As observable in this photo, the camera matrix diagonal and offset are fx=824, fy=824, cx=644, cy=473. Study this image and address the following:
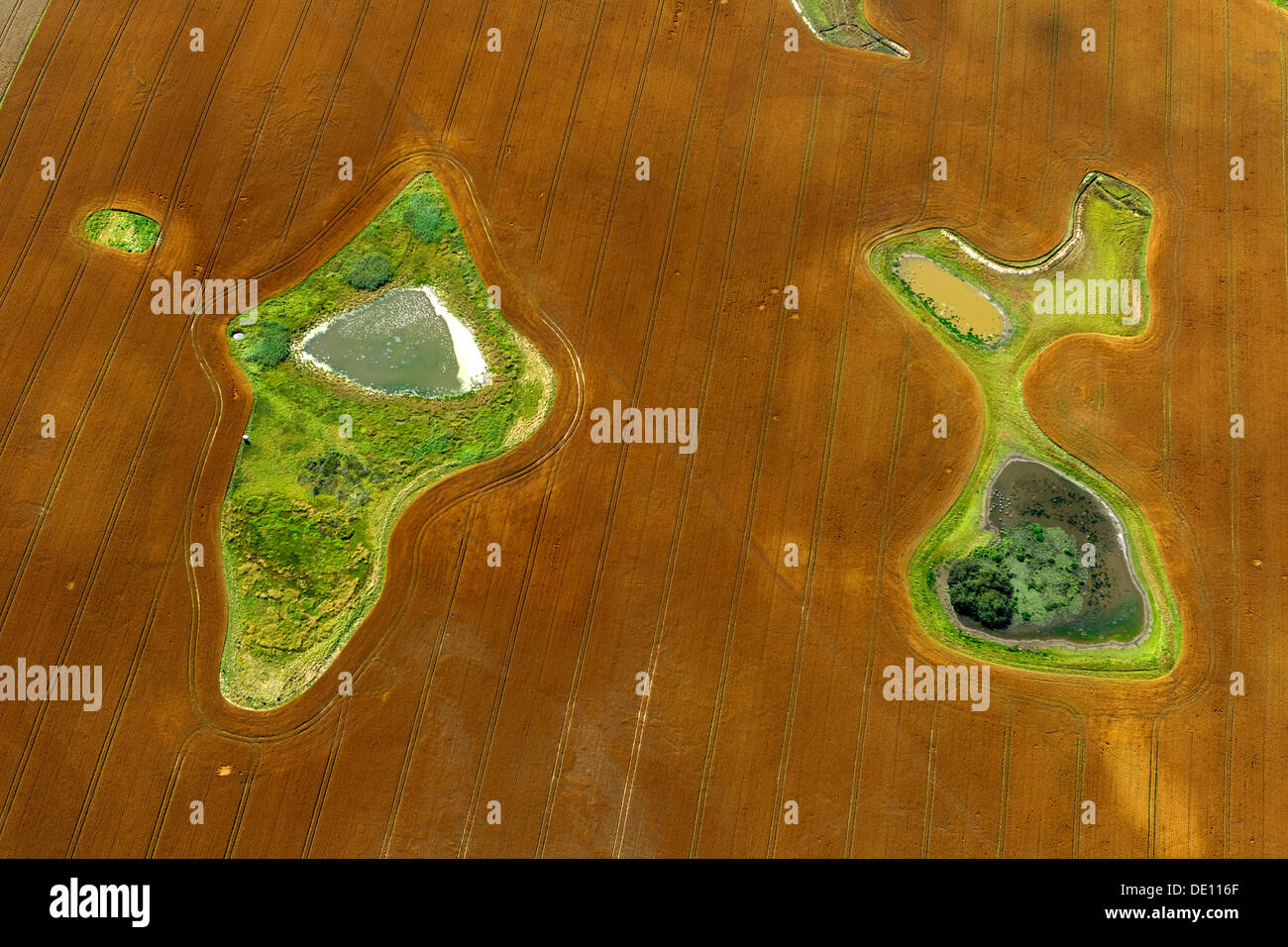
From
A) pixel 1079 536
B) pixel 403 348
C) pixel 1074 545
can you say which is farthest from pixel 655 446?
pixel 1079 536

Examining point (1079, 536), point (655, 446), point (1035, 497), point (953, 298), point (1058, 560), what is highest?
point (953, 298)

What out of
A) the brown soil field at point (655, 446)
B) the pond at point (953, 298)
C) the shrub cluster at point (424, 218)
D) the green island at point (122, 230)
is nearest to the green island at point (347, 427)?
the shrub cluster at point (424, 218)

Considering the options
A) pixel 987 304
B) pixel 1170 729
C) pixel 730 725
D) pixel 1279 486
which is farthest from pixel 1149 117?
pixel 730 725

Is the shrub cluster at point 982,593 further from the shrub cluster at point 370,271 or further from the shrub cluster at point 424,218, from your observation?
the shrub cluster at point 370,271

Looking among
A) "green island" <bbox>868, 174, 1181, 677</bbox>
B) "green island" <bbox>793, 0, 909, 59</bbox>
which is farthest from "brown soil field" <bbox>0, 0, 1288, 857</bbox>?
"green island" <bbox>868, 174, 1181, 677</bbox>

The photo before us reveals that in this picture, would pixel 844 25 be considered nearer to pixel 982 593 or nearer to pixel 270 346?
pixel 982 593
